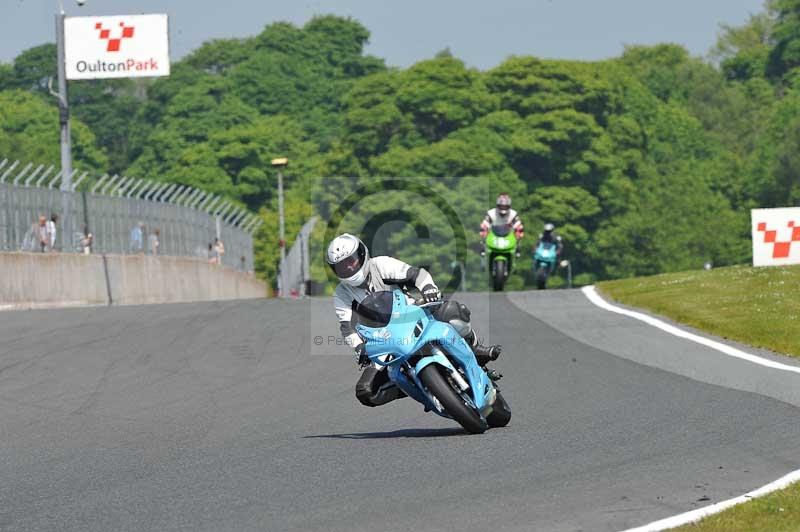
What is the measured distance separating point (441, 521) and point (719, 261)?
83.4 meters

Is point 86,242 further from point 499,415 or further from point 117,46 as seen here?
point 499,415

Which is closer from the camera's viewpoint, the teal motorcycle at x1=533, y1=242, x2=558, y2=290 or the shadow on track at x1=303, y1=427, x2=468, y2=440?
the shadow on track at x1=303, y1=427, x2=468, y2=440

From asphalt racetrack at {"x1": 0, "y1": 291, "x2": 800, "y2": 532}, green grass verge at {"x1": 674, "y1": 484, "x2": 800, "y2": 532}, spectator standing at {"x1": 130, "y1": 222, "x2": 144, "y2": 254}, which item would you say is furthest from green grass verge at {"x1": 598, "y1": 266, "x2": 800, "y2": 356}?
spectator standing at {"x1": 130, "y1": 222, "x2": 144, "y2": 254}

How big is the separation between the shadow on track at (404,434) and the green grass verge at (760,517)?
354cm

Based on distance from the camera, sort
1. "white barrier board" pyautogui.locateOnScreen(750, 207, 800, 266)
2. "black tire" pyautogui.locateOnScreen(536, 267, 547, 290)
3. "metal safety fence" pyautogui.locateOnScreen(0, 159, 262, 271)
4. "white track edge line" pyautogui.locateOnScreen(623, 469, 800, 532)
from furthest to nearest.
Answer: "black tire" pyautogui.locateOnScreen(536, 267, 547, 290) < "metal safety fence" pyautogui.locateOnScreen(0, 159, 262, 271) < "white barrier board" pyautogui.locateOnScreen(750, 207, 800, 266) < "white track edge line" pyautogui.locateOnScreen(623, 469, 800, 532)

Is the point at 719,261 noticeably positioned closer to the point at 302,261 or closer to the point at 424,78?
the point at 424,78

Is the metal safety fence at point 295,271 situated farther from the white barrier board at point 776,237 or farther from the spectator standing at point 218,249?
the white barrier board at point 776,237

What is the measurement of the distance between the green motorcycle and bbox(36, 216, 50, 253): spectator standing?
27.8ft

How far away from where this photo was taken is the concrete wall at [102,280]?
91.1 ft

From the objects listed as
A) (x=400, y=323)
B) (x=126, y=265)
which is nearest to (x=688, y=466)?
(x=400, y=323)

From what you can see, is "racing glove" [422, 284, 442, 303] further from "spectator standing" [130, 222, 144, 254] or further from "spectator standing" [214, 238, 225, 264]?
"spectator standing" [214, 238, 225, 264]

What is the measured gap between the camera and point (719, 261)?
8931 centimetres

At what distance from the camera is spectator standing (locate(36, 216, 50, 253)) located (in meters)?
29.4

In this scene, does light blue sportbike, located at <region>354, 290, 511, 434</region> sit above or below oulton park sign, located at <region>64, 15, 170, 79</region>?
below
